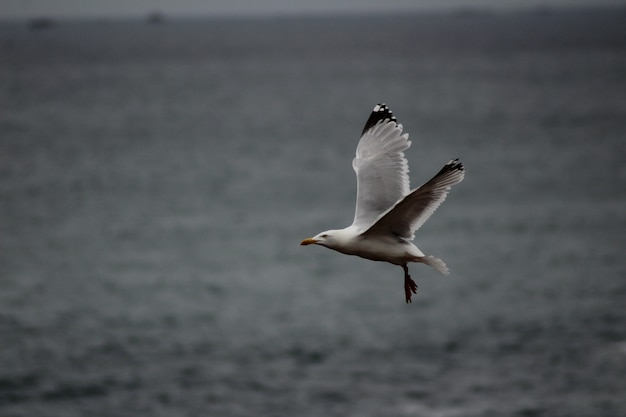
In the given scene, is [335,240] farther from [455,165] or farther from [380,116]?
[380,116]

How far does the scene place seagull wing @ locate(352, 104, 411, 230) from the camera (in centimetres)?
1134

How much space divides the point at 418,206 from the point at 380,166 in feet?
4.35

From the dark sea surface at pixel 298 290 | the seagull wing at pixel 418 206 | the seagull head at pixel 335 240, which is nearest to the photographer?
the seagull wing at pixel 418 206

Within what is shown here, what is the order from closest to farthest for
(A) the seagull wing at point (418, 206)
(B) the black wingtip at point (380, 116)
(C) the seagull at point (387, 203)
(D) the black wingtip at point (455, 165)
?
1. (D) the black wingtip at point (455, 165)
2. (A) the seagull wing at point (418, 206)
3. (C) the seagull at point (387, 203)
4. (B) the black wingtip at point (380, 116)

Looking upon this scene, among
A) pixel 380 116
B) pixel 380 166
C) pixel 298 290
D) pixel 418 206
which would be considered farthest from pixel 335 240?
pixel 298 290

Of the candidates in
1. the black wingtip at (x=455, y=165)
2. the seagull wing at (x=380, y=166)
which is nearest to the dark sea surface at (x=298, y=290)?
the seagull wing at (x=380, y=166)

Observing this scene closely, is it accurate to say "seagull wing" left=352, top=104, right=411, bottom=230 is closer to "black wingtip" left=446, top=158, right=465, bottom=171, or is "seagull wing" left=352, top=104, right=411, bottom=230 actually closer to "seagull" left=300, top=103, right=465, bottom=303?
"seagull" left=300, top=103, right=465, bottom=303

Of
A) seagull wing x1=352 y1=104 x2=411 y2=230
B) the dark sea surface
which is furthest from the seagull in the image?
the dark sea surface

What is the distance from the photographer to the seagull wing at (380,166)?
37.2 ft

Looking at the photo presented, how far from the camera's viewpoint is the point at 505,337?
171 ft

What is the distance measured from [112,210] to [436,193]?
255 feet

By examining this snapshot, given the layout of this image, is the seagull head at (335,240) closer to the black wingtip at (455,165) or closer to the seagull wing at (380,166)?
the seagull wing at (380,166)

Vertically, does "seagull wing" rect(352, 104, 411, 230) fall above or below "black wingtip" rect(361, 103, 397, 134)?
below

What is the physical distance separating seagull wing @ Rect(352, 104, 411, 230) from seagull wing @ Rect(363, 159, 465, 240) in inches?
21.7
